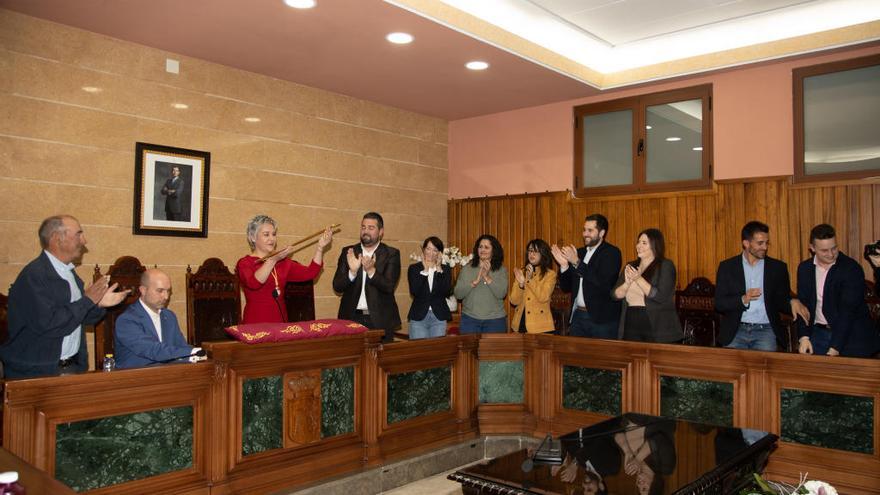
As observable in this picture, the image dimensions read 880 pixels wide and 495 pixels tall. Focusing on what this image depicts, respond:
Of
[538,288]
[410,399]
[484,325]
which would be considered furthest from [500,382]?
[410,399]

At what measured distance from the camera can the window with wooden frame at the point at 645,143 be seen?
577cm

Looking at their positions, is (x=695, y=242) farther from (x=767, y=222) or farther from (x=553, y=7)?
(x=553, y=7)

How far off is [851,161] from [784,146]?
49cm

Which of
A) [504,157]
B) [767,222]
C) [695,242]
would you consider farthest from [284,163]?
[767,222]

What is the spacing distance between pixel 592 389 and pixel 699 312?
1.44 meters

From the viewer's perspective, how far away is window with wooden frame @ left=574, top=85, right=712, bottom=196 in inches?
227

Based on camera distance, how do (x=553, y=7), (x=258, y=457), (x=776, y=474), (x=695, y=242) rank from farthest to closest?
(x=695, y=242), (x=553, y=7), (x=776, y=474), (x=258, y=457)

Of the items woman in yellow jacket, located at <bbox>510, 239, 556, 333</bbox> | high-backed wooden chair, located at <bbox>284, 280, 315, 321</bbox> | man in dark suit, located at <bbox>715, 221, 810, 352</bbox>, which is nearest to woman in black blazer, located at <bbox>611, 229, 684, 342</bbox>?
man in dark suit, located at <bbox>715, 221, 810, 352</bbox>

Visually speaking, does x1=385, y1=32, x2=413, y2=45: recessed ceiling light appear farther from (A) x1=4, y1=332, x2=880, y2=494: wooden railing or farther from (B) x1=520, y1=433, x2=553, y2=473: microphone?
(B) x1=520, y1=433, x2=553, y2=473: microphone

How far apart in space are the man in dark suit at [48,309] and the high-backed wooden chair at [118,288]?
1.10 m

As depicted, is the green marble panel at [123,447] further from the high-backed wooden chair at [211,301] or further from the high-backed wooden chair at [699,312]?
the high-backed wooden chair at [699,312]

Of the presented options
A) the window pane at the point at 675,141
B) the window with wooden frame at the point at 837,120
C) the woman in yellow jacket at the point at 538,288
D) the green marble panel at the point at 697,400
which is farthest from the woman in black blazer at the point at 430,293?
the window with wooden frame at the point at 837,120

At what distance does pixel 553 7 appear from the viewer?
5.00 m

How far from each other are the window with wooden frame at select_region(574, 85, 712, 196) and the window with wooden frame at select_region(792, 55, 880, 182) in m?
0.71
